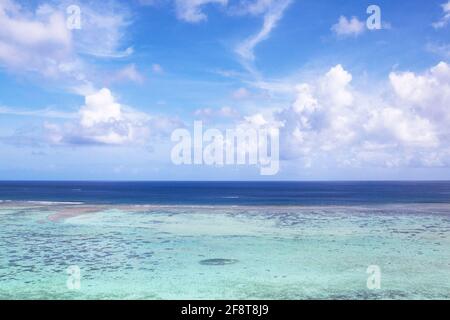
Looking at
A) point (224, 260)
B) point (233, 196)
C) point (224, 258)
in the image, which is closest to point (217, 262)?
point (224, 260)

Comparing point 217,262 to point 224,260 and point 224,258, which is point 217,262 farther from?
point 224,258

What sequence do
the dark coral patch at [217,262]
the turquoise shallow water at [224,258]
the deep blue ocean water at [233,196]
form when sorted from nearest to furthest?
the turquoise shallow water at [224,258] < the dark coral patch at [217,262] < the deep blue ocean water at [233,196]

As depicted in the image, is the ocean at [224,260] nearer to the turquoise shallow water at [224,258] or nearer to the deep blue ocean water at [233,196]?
the turquoise shallow water at [224,258]

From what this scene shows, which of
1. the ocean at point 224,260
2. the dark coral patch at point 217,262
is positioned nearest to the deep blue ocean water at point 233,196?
the ocean at point 224,260

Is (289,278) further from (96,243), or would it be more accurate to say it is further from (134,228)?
(134,228)

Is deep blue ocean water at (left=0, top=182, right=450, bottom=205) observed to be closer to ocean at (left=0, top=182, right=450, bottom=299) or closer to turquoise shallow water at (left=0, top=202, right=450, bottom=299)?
turquoise shallow water at (left=0, top=202, right=450, bottom=299)
